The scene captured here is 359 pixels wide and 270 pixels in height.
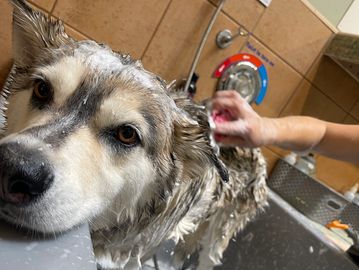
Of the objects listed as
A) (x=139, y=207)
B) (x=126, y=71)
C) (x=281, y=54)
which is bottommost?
(x=139, y=207)

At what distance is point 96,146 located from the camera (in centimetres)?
73

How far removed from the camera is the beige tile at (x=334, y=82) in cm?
194

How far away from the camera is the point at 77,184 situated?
625 millimetres

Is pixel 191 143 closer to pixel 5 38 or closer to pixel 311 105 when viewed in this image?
pixel 5 38

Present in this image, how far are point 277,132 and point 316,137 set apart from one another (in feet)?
0.63

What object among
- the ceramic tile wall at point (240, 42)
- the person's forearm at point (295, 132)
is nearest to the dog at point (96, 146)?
the person's forearm at point (295, 132)

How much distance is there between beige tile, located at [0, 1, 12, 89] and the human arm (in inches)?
29.3

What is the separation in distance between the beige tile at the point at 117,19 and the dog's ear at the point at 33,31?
1.42 ft

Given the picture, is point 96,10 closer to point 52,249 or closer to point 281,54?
point 281,54

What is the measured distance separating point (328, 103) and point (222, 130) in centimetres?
111

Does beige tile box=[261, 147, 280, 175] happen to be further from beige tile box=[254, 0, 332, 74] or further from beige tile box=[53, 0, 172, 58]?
beige tile box=[53, 0, 172, 58]

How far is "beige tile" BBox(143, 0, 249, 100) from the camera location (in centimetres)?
150

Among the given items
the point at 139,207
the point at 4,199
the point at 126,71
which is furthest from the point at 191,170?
the point at 4,199

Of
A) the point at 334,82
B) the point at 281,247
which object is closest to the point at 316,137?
the point at 281,247
